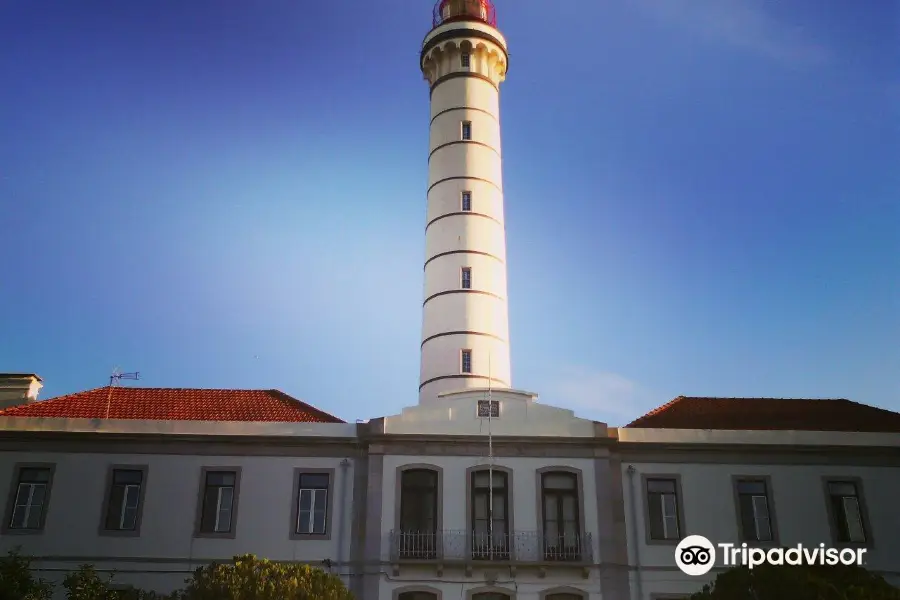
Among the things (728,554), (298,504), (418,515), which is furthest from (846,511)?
(298,504)

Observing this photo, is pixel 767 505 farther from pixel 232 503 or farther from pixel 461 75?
pixel 461 75

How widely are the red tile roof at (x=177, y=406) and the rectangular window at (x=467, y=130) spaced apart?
11.6 metres

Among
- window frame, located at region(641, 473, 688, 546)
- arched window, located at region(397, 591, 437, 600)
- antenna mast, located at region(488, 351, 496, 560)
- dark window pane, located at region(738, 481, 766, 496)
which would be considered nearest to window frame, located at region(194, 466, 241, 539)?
arched window, located at region(397, 591, 437, 600)

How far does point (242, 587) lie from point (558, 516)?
808 cm

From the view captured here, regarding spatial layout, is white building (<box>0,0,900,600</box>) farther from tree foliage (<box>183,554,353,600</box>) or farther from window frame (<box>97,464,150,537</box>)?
tree foliage (<box>183,554,353,600</box>)

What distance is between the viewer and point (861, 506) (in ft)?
69.7

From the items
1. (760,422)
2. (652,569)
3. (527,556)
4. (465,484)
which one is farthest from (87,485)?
(760,422)

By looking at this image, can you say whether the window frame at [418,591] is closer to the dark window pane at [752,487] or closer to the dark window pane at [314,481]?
the dark window pane at [314,481]

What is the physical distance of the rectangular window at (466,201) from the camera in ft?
94.8

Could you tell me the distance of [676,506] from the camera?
69.2 ft

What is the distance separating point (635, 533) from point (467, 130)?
15699mm

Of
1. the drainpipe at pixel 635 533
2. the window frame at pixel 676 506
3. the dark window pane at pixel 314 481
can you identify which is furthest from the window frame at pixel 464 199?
the window frame at pixel 676 506

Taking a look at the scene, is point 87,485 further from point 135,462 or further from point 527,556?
point 527,556

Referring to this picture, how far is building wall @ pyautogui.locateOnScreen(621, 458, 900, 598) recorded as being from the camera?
20.4 m
